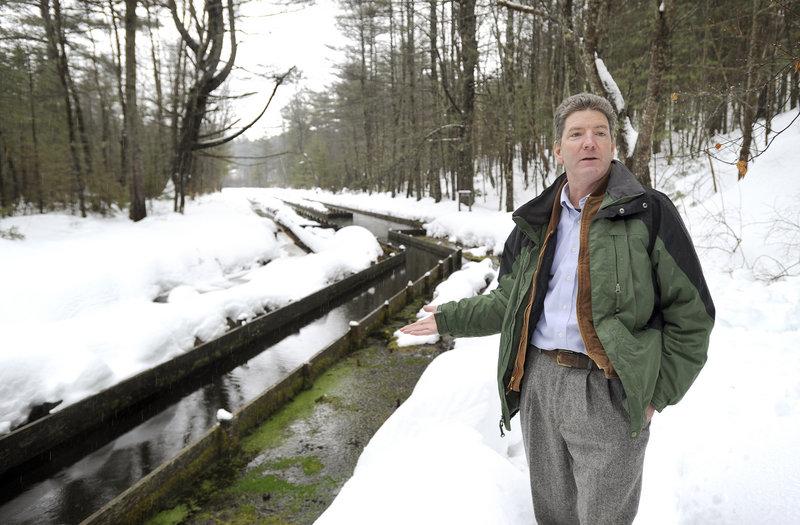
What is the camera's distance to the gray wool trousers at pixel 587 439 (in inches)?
57.8

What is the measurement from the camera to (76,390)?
19.1 feet

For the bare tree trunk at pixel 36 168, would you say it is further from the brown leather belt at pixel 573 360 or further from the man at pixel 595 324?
the brown leather belt at pixel 573 360

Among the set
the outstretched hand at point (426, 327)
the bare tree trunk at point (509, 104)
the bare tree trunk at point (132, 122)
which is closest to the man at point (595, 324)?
the outstretched hand at point (426, 327)

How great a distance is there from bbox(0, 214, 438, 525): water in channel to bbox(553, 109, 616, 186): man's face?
19.2ft

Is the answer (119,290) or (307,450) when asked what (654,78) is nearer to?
(307,450)

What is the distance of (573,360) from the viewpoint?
152 cm

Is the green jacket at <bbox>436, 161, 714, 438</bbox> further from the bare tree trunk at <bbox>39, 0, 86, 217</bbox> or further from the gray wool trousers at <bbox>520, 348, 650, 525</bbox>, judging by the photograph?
the bare tree trunk at <bbox>39, 0, 86, 217</bbox>

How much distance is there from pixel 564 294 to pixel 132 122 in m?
17.1

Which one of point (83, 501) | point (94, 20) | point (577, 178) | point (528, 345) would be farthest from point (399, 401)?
point (94, 20)

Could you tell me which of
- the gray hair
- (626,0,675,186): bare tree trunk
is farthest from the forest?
the gray hair

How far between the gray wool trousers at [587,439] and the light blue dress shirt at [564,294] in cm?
9

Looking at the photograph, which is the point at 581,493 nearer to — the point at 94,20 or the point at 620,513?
the point at 620,513

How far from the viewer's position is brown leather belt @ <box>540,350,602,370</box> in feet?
4.91

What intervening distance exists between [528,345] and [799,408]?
8.17ft
